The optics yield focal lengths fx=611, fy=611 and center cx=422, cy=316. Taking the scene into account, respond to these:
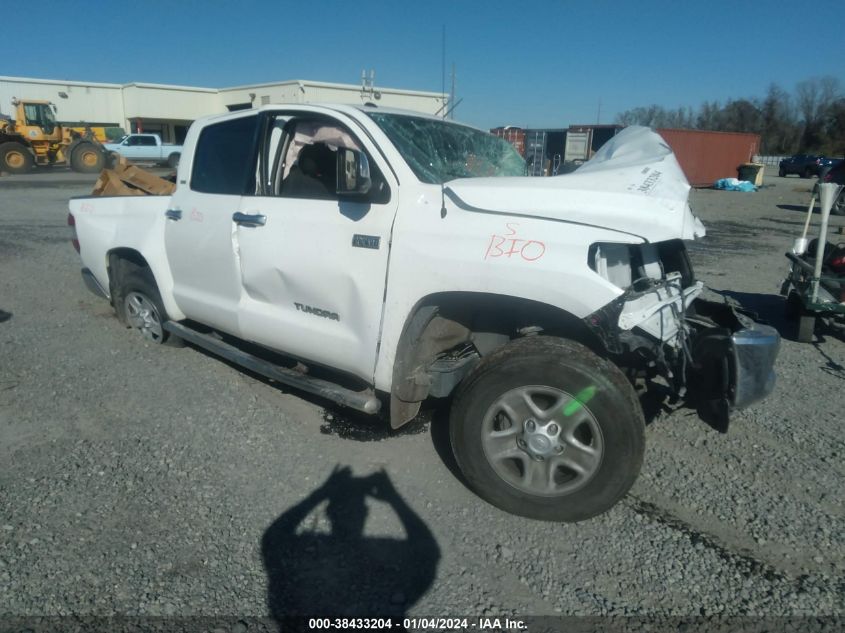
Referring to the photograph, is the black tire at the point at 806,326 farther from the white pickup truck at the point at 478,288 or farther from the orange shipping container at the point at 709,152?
the orange shipping container at the point at 709,152

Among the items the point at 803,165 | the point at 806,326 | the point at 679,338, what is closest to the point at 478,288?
the point at 679,338

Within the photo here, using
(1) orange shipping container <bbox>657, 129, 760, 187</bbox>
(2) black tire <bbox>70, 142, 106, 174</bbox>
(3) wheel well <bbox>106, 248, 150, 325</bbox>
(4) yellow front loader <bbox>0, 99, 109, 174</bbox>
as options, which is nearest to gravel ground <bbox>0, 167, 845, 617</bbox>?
(3) wheel well <bbox>106, 248, 150, 325</bbox>

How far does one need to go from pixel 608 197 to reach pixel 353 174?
1322 mm

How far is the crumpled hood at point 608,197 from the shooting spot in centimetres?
287

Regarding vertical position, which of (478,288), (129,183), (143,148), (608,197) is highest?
(608,197)

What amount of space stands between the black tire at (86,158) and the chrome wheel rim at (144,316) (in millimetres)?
25973

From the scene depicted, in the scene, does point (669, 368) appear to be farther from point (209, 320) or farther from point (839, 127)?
point (839, 127)

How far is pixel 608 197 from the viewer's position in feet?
9.54

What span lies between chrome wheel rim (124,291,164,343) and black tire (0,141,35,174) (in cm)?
2688

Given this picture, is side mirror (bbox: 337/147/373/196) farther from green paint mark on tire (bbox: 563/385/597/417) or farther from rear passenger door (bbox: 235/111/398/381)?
green paint mark on tire (bbox: 563/385/597/417)

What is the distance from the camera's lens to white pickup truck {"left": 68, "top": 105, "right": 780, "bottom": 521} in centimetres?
286

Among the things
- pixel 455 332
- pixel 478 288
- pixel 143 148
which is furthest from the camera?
pixel 143 148

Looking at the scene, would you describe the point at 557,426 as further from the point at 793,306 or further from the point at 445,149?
the point at 793,306

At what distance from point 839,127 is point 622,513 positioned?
225 feet
